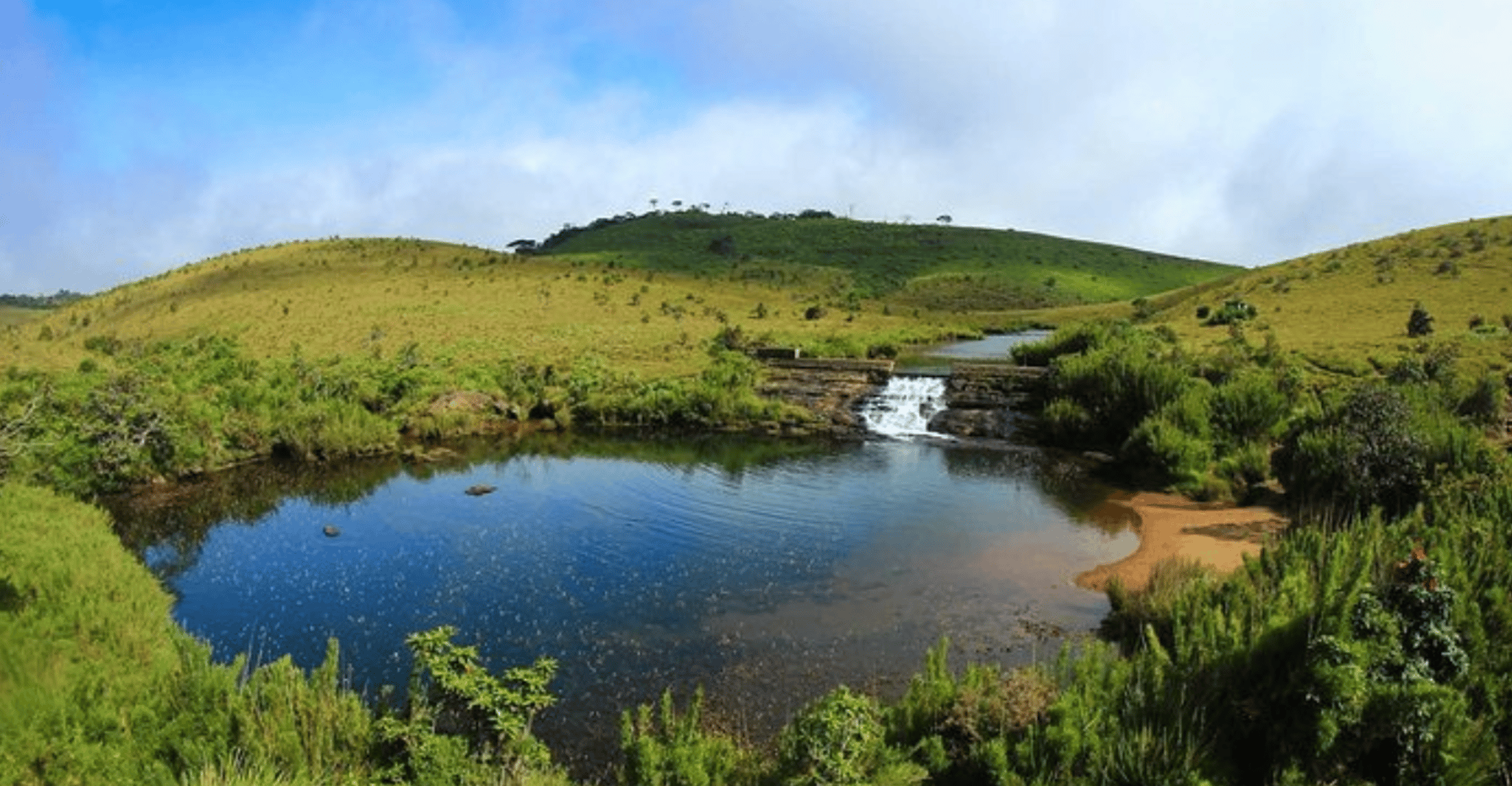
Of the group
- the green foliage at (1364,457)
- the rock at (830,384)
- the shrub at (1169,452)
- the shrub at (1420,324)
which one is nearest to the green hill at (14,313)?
the rock at (830,384)

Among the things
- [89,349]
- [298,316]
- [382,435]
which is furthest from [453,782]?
[298,316]

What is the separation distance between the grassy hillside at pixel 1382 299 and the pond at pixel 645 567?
1644 cm

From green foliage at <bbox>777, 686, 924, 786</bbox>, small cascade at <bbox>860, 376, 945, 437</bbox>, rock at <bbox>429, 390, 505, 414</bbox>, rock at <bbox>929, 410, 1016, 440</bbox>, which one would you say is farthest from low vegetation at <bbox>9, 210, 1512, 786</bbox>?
small cascade at <bbox>860, 376, 945, 437</bbox>

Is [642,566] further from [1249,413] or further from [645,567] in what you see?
[1249,413]

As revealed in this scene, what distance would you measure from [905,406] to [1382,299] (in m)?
Result: 33.7

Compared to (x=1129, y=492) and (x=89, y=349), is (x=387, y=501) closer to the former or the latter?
(x=1129, y=492)

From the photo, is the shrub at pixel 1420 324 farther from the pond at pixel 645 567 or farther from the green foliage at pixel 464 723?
the green foliage at pixel 464 723

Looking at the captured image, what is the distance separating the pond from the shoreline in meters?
0.63

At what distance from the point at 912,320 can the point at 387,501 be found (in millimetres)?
54992

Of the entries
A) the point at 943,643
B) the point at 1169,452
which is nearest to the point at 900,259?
the point at 1169,452

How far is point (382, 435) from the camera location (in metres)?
32.8

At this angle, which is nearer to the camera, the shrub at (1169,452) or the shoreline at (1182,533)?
the shoreline at (1182,533)

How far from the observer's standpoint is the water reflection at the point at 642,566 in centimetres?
1499

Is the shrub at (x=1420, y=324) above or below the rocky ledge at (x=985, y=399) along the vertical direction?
above
